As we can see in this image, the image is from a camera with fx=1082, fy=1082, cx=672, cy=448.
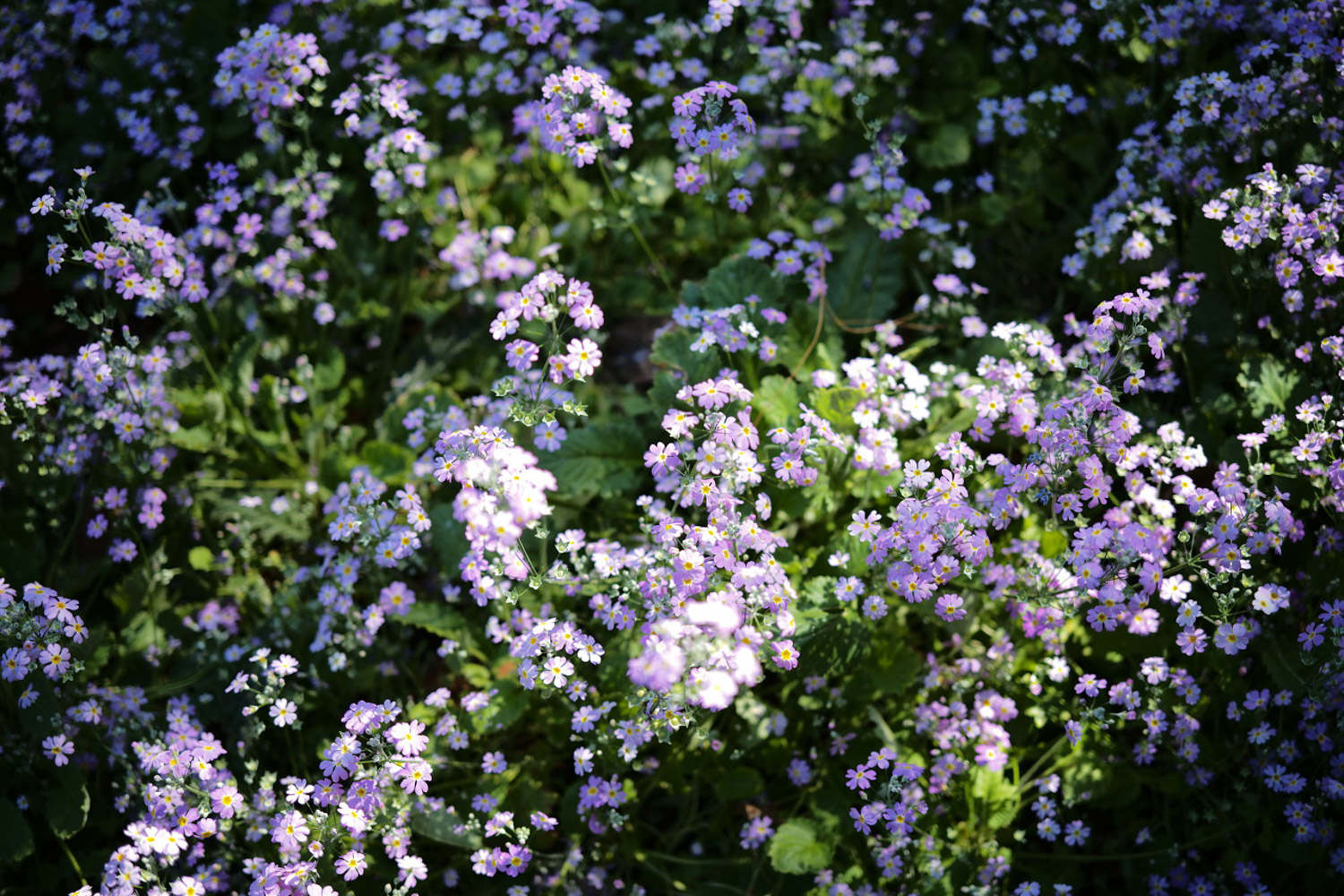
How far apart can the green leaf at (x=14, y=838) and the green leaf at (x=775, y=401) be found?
3128 millimetres

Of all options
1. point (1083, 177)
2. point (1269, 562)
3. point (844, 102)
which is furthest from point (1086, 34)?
point (1269, 562)

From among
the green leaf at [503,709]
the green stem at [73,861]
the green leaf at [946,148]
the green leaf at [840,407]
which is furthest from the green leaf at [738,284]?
the green stem at [73,861]

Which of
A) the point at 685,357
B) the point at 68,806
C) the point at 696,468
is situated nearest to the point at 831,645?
the point at 696,468

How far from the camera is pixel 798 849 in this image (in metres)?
3.81

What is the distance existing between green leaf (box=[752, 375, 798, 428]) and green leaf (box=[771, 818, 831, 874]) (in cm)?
151

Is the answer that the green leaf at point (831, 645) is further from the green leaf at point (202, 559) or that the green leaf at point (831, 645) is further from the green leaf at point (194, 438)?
the green leaf at point (194, 438)

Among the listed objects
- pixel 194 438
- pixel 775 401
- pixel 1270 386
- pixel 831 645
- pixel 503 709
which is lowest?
pixel 503 709

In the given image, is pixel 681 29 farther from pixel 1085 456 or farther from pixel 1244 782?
pixel 1244 782

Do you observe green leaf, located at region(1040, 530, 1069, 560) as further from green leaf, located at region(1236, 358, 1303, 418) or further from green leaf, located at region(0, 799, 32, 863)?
green leaf, located at region(0, 799, 32, 863)

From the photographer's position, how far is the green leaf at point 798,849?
3764 mm

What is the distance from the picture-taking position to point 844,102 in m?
5.61

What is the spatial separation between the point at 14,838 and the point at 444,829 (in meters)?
1.59

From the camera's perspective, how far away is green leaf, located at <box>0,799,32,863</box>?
12.9 ft

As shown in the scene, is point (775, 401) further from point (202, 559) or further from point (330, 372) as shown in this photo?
point (202, 559)
